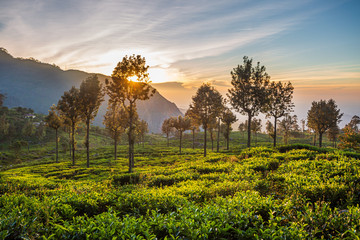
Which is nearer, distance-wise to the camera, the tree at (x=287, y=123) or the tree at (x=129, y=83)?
the tree at (x=129, y=83)

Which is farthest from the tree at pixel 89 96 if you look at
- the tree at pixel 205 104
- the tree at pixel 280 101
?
the tree at pixel 280 101

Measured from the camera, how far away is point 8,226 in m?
4.99

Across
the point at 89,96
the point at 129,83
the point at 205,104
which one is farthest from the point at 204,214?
the point at 89,96

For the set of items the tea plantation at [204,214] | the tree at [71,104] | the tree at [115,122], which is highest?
the tree at [71,104]

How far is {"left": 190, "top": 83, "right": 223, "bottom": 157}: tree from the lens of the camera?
3541 cm

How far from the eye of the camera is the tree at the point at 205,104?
3541cm

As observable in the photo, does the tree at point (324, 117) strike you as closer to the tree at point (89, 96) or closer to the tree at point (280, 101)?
the tree at point (280, 101)

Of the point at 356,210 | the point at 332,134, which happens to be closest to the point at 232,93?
the point at 356,210

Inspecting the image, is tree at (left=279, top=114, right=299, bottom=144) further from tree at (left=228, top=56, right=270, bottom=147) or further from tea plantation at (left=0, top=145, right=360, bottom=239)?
tea plantation at (left=0, top=145, right=360, bottom=239)

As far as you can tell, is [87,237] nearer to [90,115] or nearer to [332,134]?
[90,115]

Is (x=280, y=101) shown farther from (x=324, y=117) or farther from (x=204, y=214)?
(x=204, y=214)

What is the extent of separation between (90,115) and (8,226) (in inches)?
1262

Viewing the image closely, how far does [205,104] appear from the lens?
3544 centimetres

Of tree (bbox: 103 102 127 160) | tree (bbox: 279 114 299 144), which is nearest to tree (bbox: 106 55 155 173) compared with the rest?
tree (bbox: 103 102 127 160)
